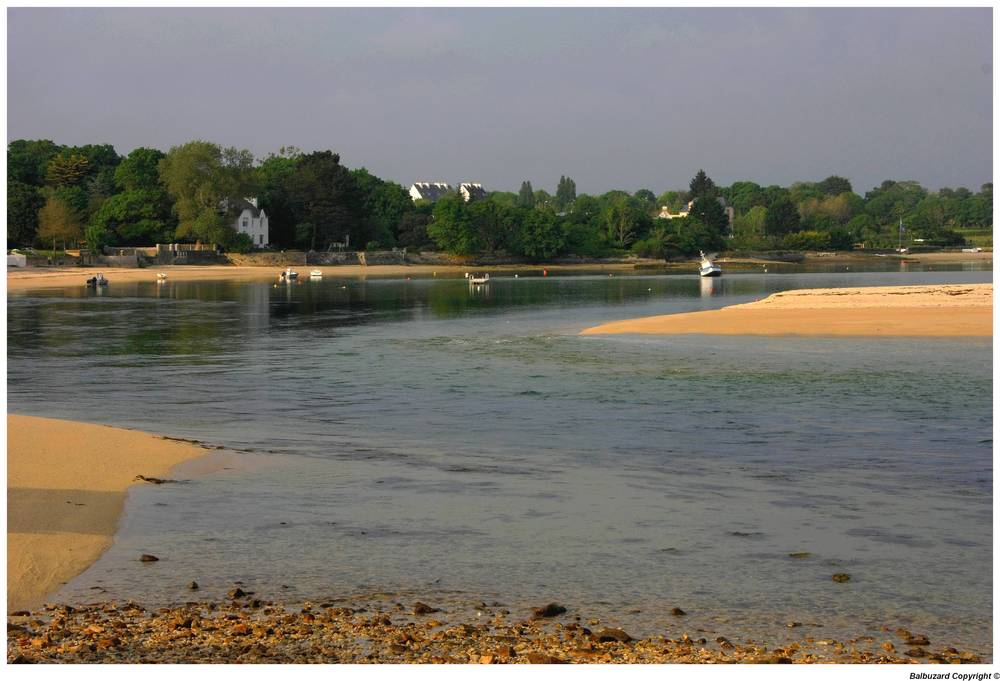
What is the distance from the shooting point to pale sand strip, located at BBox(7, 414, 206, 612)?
10719 millimetres

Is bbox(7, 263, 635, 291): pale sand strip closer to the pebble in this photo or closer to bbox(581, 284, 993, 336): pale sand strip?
bbox(581, 284, 993, 336): pale sand strip

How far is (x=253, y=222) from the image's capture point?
162 metres

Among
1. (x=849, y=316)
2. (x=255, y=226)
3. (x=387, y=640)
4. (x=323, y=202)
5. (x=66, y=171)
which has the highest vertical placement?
(x=66, y=171)

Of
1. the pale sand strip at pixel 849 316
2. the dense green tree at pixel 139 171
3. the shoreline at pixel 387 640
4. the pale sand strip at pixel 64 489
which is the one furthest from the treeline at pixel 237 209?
the shoreline at pixel 387 640

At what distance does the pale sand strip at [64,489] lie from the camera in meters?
10.7

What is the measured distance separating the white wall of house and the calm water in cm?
12716

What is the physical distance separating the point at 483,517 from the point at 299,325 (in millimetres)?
39286

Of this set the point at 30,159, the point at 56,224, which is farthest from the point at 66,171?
the point at 56,224

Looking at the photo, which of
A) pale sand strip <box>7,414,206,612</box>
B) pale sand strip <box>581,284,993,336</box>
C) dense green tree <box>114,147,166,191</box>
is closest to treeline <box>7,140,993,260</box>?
dense green tree <box>114,147,166,191</box>

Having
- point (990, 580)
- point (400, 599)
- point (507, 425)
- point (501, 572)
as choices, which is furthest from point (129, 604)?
point (507, 425)

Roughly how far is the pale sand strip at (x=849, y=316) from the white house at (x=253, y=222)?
385ft

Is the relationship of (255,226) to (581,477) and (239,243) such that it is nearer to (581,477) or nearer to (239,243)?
(239,243)

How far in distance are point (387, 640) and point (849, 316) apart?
40.2 metres
